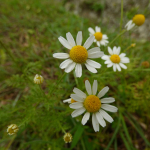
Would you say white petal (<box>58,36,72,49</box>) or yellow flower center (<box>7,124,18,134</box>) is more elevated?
white petal (<box>58,36,72,49</box>)

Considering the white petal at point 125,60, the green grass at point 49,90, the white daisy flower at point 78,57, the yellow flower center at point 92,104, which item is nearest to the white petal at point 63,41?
the white daisy flower at point 78,57

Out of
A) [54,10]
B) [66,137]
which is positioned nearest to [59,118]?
[66,137]

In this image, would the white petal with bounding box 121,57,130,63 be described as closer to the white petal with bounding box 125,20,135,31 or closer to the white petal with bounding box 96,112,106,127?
the white petal with bounding box 125,20,135,31

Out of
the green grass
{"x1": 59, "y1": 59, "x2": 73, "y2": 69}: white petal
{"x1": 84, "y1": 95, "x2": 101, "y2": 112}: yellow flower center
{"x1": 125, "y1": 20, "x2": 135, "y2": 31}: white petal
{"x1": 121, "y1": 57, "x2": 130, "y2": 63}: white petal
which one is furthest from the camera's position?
{"x1": 121, "y1": 57, "x2": 130, "y2": 63}: white petal

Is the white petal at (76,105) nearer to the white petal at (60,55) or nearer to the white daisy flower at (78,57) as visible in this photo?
the white daisy flower at (78,57)

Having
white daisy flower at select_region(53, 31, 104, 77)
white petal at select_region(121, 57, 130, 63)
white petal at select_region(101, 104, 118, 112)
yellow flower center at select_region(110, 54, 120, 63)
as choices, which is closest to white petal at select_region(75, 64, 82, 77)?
white daisy flower at select_region(53, 31, 104, 77)

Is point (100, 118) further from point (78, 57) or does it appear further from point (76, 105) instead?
point (78, 57)

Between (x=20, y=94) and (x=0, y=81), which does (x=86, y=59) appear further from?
Answer: (x=0, y=81)
